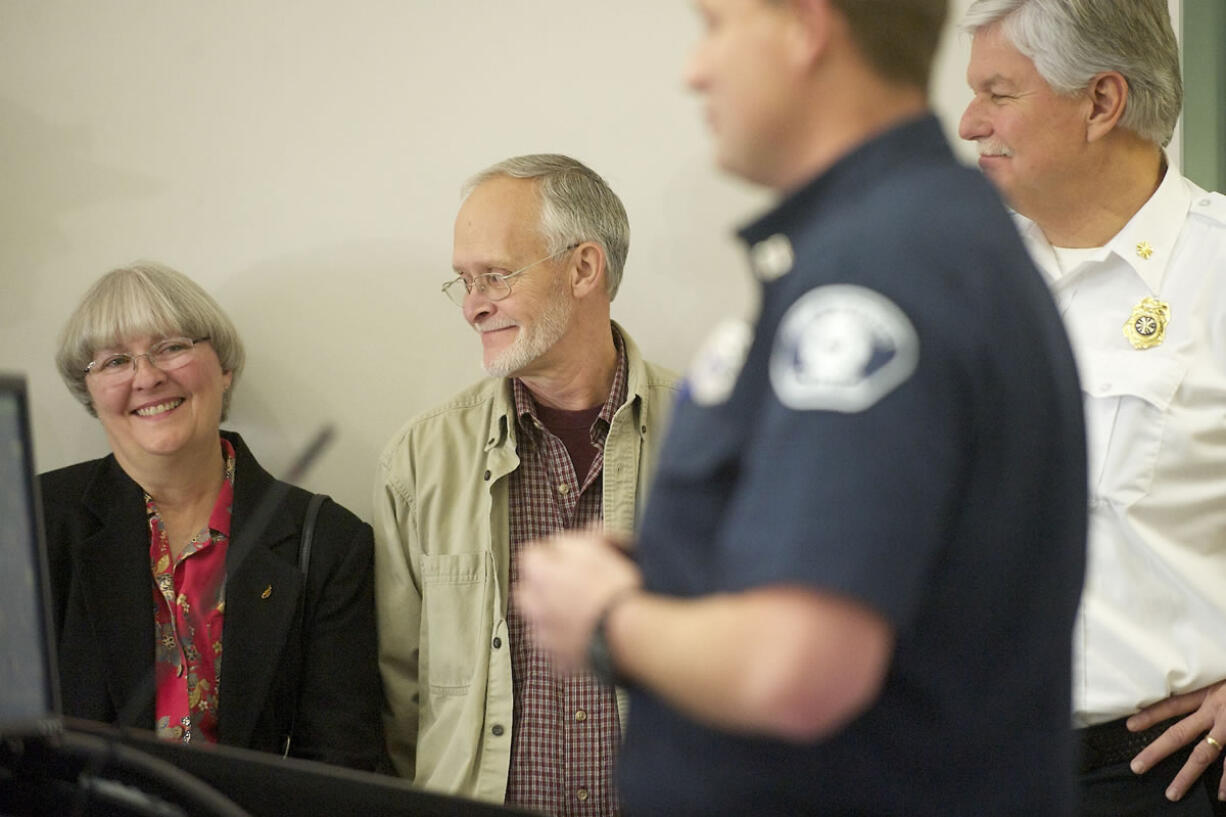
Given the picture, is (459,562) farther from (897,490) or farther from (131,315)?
(897,490)

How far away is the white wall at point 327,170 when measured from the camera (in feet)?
8.96

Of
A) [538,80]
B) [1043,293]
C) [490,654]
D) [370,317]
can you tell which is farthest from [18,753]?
[538,80]

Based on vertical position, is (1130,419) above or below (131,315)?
below

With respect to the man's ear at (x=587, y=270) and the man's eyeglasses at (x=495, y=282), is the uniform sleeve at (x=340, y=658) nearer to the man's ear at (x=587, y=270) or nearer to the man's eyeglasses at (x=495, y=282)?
the man's eyeglasses at (x=495, y=282)

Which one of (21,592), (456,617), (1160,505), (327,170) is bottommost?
(456,617)

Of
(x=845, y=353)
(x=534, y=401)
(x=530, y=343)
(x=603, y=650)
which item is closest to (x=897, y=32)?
(x=845, y=353)

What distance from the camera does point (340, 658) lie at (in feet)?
8.11

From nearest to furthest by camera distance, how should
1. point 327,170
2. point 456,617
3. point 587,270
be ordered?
1. point 456,617
2. point 587,270
3. point 327,170

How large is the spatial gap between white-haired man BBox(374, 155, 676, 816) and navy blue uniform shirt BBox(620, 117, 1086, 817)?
4.53 ft

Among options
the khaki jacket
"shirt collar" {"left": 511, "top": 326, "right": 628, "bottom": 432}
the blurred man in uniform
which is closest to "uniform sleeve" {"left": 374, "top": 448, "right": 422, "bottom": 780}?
the khaki jacket

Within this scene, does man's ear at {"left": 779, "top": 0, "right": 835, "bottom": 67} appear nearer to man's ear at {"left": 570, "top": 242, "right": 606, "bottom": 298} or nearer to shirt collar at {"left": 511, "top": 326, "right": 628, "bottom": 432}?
shirt collar at {"left": 511, "top": 326, "right": 628, "bottom": 432}

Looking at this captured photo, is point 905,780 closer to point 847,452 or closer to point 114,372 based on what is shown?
point 847,452

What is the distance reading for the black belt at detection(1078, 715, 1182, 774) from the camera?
6.23 ft

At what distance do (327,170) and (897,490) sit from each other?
2188 mm
